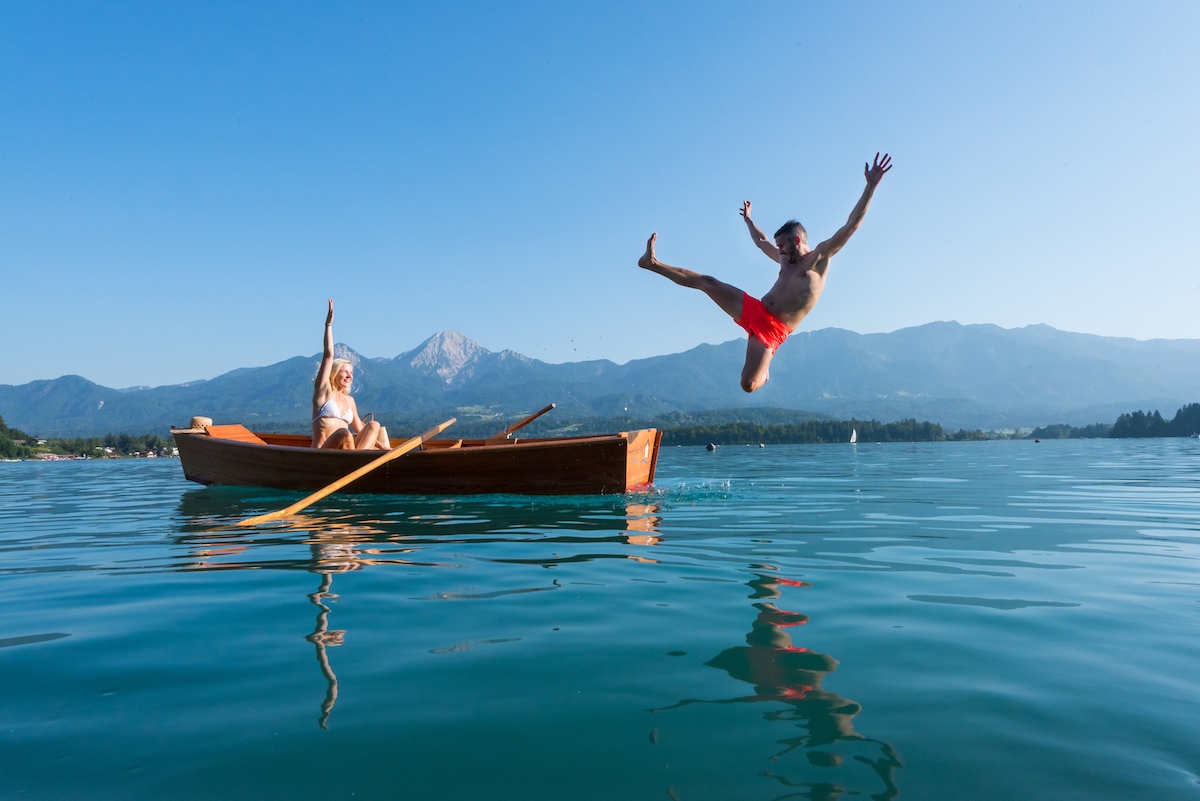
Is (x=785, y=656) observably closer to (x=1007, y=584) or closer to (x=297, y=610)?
(x=1007, y=584)

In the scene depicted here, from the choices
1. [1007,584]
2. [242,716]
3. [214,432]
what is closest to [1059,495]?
[1007,584]

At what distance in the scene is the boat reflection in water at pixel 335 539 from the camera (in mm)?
4160

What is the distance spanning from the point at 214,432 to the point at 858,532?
12.8m

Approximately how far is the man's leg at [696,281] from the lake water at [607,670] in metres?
2.64

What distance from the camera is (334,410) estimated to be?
10.6 metres

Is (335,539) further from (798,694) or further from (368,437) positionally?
(798,694)

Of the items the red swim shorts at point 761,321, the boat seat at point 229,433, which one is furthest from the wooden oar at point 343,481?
the boat seat at point 229,433

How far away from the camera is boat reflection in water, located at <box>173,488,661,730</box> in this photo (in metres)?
4.16

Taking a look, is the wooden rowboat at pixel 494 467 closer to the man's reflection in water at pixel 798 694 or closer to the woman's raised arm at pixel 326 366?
the woman's raised arm at pixel 326 366

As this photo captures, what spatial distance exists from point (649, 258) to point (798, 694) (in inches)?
216

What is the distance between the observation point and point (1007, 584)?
4.27 metres

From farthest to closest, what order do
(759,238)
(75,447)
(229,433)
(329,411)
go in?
(75,447), (229,433), (329,411), (759,238)

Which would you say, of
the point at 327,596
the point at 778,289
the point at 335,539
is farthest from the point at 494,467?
the point at 327,596

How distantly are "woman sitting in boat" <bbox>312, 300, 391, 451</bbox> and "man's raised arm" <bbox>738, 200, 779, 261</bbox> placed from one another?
671cm
